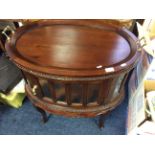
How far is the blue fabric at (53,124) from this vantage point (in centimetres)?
125

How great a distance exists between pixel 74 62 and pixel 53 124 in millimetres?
609

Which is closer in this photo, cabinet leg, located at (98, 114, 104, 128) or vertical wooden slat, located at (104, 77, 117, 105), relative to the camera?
vertical wooden slat, located at (104, 77, 117, 105)

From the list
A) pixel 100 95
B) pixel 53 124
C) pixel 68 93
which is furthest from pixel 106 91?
pixel 53 124

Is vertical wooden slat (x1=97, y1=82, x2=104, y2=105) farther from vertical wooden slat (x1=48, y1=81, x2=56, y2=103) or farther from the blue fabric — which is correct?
the blue fabric

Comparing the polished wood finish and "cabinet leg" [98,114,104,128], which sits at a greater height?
the polished wood finish

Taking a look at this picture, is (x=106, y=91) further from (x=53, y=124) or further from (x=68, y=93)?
(x=53, y=124)

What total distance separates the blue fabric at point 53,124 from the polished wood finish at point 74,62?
32 centimetres

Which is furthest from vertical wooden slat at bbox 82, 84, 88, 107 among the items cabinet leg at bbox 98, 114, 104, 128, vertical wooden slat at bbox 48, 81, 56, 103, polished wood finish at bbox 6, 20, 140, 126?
cabinet leg at bbox 98, 114, 104, 128

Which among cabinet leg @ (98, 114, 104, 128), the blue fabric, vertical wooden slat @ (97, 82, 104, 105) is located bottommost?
the blue fabric

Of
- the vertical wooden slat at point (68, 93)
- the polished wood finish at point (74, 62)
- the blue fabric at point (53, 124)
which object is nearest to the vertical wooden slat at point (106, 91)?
the polished wood finish at point (74, 62)

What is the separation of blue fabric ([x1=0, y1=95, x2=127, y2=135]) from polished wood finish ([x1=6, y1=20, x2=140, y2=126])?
0.32 m

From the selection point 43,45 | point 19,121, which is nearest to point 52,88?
point 43,45

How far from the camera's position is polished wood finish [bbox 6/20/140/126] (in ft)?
2.57

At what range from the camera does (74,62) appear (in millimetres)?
822
